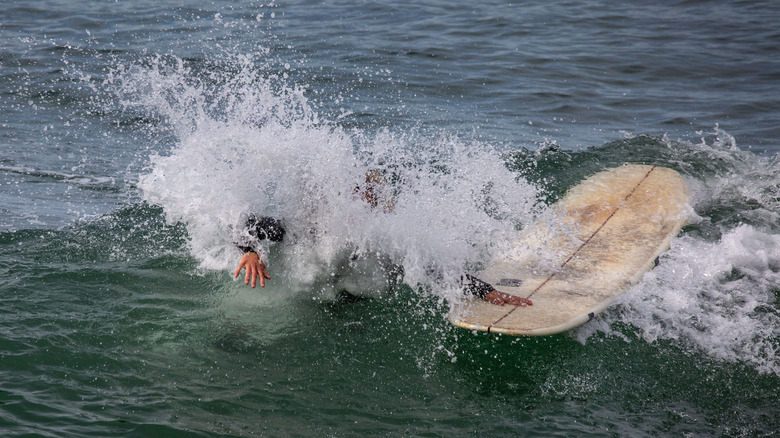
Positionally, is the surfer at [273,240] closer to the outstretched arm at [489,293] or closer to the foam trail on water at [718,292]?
the outstretched arm at [489,293]

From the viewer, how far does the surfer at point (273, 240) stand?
429cm

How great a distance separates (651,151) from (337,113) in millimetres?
4334

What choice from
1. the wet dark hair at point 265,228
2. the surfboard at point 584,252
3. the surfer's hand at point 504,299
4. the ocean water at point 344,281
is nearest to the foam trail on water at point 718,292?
the ocean water at point 344,281

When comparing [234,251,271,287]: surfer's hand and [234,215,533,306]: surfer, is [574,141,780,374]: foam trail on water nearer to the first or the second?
[234,215,533,306]: surfer

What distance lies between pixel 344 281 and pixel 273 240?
615 mm

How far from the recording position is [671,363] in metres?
4.45

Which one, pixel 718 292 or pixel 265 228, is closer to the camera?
pixel 265 228

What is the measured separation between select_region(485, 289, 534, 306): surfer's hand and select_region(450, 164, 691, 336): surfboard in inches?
1.9

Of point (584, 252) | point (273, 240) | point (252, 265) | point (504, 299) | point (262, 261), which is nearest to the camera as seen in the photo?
point (252, 265)

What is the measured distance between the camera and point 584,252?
19.1 ft

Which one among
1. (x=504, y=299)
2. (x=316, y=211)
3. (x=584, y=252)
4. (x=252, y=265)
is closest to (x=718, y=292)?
(x=584, y=252)

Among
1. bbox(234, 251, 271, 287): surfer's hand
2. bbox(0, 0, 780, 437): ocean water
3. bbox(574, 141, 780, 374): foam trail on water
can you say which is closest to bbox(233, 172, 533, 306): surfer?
bbox(234, 251, 271, 287): surfer's hand

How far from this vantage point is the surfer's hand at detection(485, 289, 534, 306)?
484 cm

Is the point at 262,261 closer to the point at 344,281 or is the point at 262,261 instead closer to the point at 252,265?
the point at 252,265
